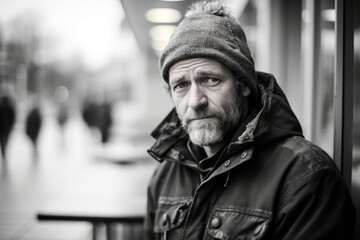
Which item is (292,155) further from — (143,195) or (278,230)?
(143,195)

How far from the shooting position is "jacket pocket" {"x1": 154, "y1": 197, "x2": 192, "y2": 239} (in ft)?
6.33

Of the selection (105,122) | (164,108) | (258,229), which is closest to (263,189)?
(258,229)

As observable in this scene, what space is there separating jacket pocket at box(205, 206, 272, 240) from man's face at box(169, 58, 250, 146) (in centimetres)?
34

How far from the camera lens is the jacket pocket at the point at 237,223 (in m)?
1.62

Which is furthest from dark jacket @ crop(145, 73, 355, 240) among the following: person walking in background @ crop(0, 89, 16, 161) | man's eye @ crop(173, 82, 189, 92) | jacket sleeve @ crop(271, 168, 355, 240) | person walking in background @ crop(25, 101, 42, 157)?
person walking in background @ crop(25, 101, 42, 157)

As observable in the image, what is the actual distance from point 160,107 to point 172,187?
50.5 feet

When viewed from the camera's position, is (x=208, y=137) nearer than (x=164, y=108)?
Yes

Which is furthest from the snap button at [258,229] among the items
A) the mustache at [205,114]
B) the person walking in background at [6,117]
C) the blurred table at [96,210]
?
the person walking in background at [6,117]

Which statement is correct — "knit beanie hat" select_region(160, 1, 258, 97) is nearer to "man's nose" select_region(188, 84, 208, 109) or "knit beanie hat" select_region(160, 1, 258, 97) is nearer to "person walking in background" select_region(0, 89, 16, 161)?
"man's nose" select_region(188, 84, 208, 109)

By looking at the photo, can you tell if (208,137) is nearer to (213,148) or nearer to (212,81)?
(213,148)

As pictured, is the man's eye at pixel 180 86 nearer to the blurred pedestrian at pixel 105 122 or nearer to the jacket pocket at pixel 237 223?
the jacket pocket at pixel 237 223

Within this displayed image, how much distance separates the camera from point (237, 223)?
169 cm

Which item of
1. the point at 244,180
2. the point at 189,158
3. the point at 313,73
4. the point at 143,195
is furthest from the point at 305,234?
the point at 143,195

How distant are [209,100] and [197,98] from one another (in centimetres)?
6
